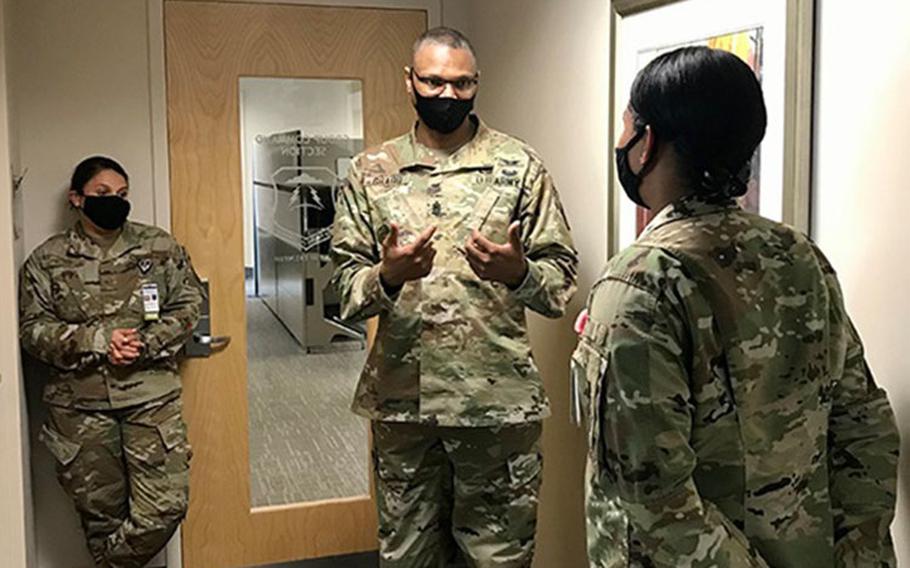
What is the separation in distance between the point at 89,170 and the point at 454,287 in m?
1.35

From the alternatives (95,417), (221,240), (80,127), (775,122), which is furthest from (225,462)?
(775,122)

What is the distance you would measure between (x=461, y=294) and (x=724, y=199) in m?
1.16

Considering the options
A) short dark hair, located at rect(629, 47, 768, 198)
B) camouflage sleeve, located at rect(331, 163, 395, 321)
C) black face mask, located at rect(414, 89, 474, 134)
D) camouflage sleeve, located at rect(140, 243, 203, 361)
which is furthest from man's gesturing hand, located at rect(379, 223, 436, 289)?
camouflage sleeve, located at rect(140, 243, 203, 361)

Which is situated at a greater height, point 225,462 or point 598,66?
point 598,66

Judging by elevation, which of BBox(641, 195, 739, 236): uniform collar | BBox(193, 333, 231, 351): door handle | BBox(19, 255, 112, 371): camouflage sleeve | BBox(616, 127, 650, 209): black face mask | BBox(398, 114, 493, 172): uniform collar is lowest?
BBox(193, 333, 231, 351): door handle

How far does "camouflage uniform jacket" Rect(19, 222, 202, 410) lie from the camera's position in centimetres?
285

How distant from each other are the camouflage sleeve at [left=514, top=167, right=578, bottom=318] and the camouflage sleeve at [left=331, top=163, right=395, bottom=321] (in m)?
0.37

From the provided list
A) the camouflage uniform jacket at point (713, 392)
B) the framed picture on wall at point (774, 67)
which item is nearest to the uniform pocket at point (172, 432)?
the framed picture on wall at point (774, 67)

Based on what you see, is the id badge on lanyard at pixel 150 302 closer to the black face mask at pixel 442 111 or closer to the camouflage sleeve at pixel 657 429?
the black face mask at pixel 442 111

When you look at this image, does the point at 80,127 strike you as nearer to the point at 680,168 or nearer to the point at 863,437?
the point at 680,168

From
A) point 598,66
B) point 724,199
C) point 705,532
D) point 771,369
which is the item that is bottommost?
point 705,532

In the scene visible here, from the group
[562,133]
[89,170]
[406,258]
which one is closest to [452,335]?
[406,258]

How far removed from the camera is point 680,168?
1.22 metres

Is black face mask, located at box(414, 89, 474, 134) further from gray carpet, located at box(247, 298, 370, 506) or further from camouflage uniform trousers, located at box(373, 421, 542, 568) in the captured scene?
gray carpet, located at box(247, 298, 370, 506)
